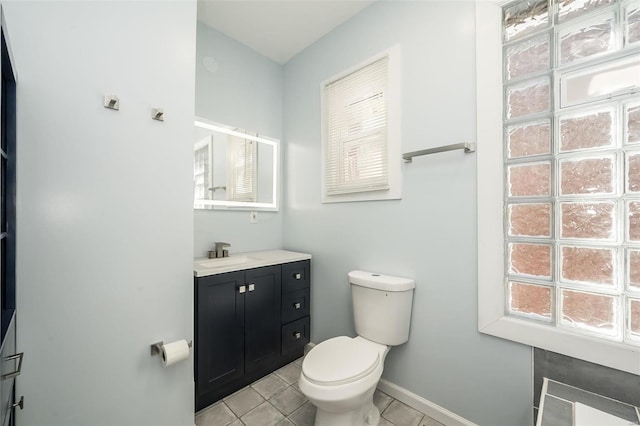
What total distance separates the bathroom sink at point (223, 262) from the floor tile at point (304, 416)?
948mm

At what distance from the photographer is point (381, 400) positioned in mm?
1579

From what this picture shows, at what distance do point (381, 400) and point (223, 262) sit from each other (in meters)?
1.36

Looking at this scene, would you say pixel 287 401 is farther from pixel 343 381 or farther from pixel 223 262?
pixel 223 262

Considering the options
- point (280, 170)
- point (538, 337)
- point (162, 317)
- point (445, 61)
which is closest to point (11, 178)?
point (162, 317)

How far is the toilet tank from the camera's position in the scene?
1.46 m

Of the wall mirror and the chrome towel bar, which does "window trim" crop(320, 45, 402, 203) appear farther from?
the wall mirror

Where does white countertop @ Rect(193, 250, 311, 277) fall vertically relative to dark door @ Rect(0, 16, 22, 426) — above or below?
below

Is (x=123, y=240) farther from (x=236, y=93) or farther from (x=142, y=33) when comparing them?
(x=236, y=93)

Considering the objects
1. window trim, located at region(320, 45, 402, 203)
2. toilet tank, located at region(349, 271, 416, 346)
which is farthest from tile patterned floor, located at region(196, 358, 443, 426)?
window trim, located at region(320, 45, 402, 203)

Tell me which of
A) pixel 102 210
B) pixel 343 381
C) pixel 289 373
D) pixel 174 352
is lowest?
pixel 289 373

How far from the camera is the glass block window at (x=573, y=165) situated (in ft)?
3.27

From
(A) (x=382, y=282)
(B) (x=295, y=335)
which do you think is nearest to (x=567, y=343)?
(A) (x=382, y=282)

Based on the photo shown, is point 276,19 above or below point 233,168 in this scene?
above

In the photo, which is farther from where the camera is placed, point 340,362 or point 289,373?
point 289,373
